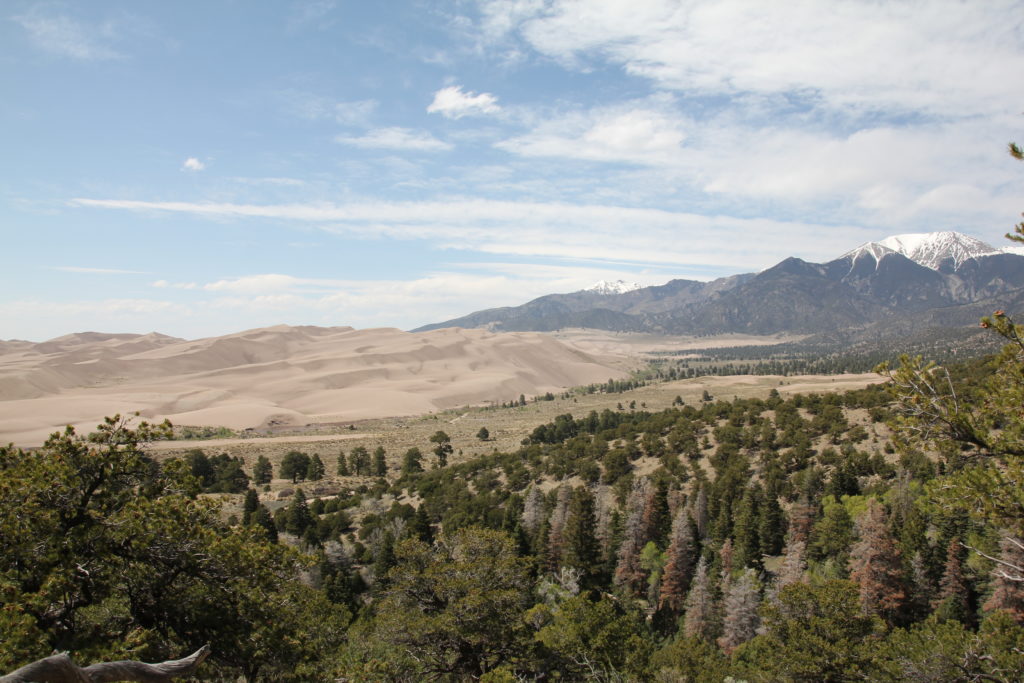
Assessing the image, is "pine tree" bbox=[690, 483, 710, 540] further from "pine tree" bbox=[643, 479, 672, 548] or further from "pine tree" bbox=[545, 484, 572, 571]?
"pine tree" bbox=[545, 484, 572, 571]

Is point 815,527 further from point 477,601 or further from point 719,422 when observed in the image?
point 719,422

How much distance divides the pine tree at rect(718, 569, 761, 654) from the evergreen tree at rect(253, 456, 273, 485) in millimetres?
49881

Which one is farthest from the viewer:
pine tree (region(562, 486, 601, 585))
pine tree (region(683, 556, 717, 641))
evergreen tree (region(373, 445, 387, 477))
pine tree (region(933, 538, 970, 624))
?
evergreen tree (region(373, 445, 387, 477))

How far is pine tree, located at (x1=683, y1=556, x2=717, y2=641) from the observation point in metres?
29.1

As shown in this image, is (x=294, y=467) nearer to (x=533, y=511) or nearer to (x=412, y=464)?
(x=412, y=464)

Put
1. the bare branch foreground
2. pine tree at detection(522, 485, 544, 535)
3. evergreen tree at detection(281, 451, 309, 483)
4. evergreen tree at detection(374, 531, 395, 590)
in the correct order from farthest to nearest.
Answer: evergreen tree at detection(281, 451, 309, 483) → pine tree at detection(522, 485, 544, 535) → evergreen tree at detection(374, 531, 395, 590) → the bare branch foreground

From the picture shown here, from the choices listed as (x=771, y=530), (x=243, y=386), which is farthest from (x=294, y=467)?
(x=243, y=386)

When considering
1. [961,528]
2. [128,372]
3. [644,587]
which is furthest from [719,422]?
[128,372]

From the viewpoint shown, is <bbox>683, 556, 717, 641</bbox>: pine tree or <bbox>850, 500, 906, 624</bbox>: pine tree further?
<bbox>683, 556, 717, 641</bbox>: pine tree

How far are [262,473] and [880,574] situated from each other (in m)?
57.4

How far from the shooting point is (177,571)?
9.91 meters

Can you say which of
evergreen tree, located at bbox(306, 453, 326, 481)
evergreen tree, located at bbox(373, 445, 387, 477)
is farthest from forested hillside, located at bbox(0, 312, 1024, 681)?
evergreen tree, located at bbox(306, 453, 326, 481)

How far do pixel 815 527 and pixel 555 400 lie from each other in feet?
352

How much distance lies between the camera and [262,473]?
61.0 m
